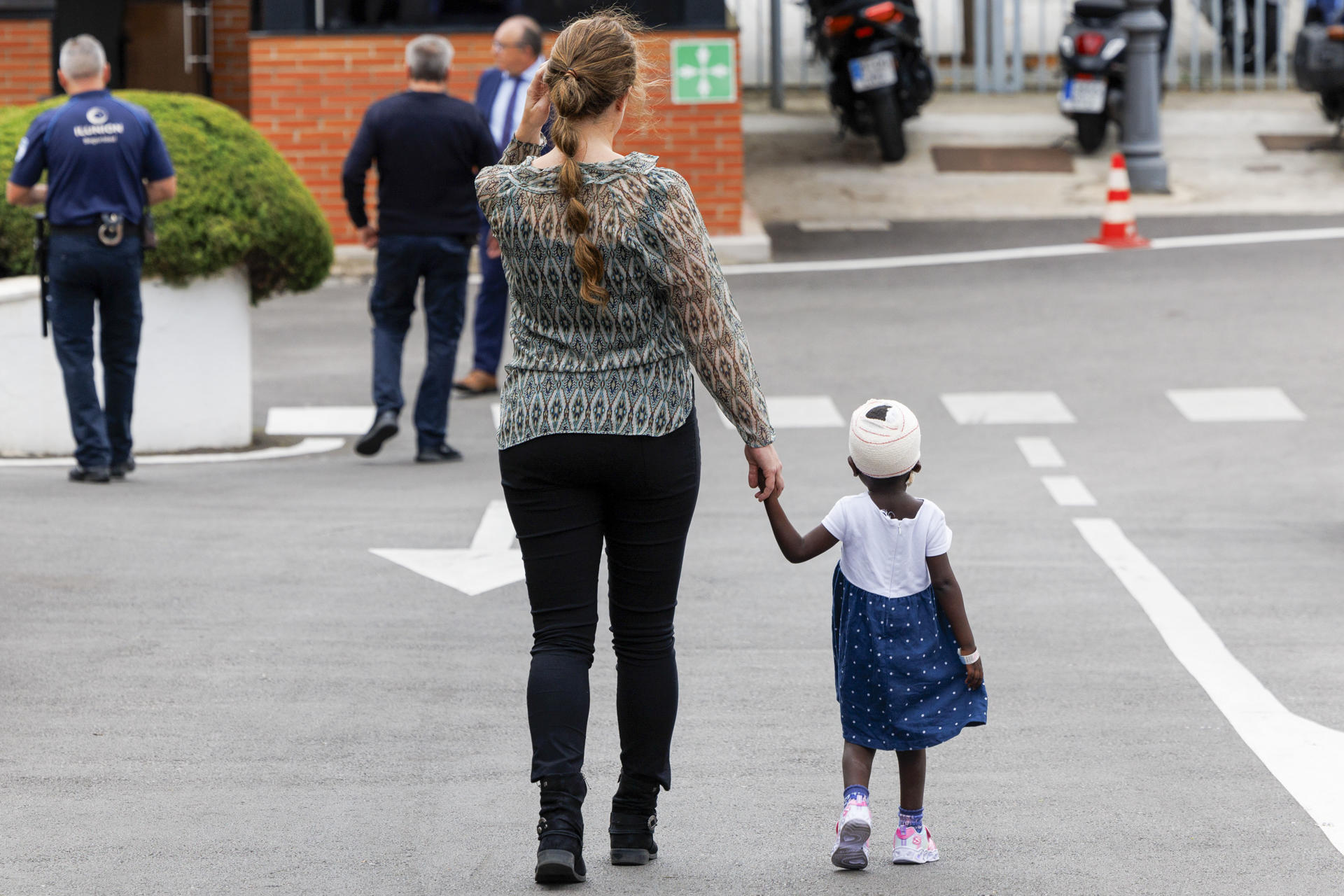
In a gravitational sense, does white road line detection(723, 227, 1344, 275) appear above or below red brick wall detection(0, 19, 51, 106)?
below

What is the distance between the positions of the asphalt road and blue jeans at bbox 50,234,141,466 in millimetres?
350

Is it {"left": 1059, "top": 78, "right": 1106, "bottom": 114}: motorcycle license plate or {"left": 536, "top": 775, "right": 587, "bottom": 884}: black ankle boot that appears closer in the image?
{"left": 536, "top": 775, "right": 587, "bottom": 884}: black ankle boot

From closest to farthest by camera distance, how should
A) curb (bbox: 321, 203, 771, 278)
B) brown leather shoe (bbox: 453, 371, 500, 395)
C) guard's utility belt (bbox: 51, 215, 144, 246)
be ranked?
guard's utility belt (bbox: 51, 215, 144, 246), brown leather shoe (bbox: 453, 371, 500, 395), curb (bbox: 321, 203, 771, 278)

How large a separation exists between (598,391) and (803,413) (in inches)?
265

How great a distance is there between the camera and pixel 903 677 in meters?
4.16

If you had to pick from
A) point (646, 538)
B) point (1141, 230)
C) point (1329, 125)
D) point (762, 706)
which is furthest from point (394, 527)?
point (1329, 125)

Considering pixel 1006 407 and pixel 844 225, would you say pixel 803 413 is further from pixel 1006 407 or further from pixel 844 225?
pixel 844 225

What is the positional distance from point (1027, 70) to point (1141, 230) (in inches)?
276

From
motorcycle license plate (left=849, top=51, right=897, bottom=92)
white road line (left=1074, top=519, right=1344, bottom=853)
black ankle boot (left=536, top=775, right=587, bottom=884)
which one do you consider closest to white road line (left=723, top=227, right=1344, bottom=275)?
motorcycle license plate (left=849, top=51, right=897, bottom=92)

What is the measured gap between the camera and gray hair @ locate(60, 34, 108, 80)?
28.4 feet

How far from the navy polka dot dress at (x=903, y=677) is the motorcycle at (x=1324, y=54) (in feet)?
47.5

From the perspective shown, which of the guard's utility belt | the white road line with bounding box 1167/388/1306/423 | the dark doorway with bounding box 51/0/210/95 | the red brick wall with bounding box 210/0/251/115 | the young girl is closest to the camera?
the young girl

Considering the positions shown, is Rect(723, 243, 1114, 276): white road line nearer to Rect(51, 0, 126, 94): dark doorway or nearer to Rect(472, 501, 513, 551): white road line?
Rect(51, 0, 126, 94): dark doorway

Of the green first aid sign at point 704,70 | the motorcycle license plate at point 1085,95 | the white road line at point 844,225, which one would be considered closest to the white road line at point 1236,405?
the green first aid sign at point 704,70
